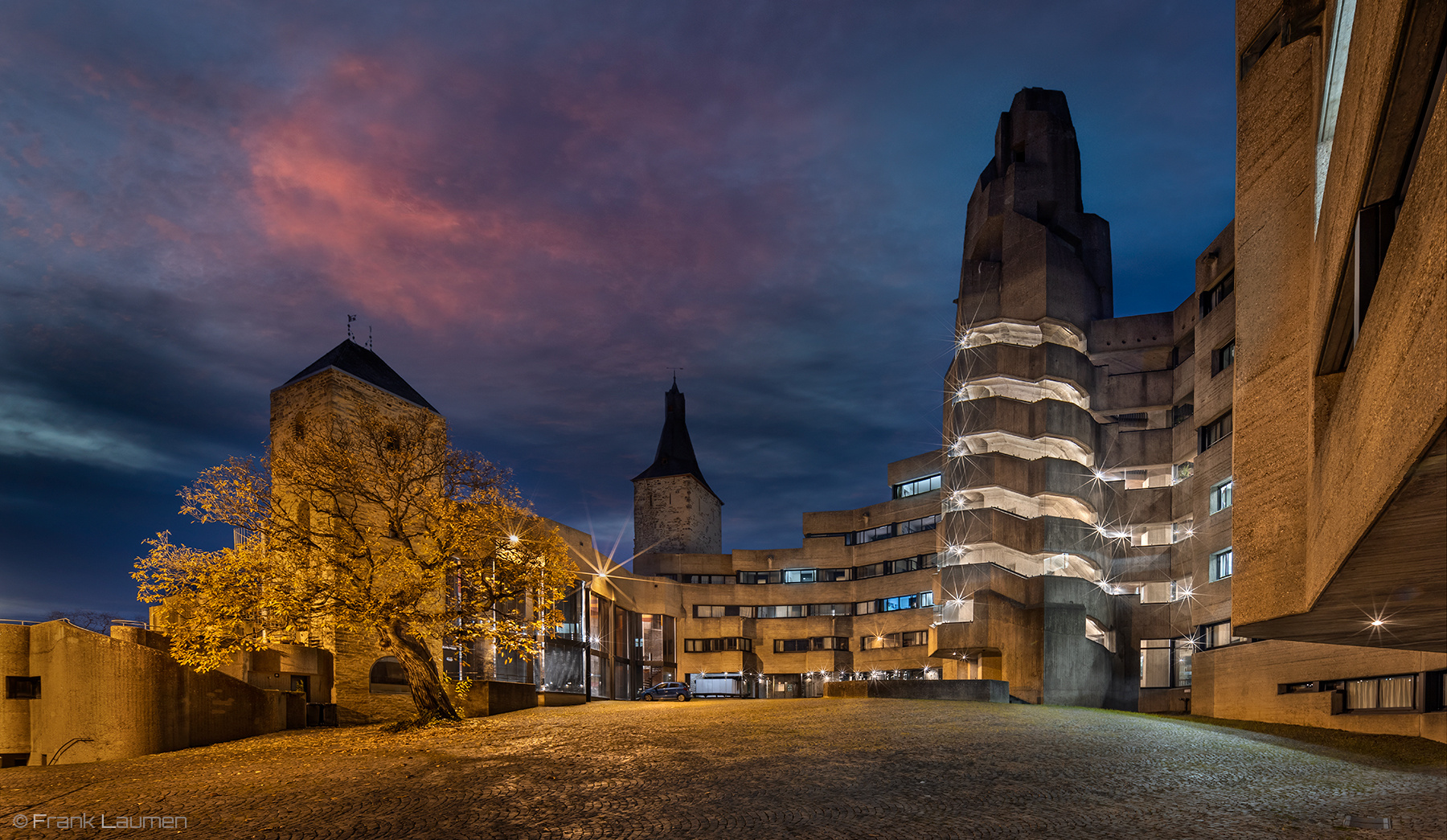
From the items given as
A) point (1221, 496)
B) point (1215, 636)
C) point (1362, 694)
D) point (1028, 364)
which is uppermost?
point (1028, 364)

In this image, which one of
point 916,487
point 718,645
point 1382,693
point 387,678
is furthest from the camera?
point 718,645

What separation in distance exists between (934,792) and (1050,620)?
30.7 m

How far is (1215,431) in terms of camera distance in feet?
115

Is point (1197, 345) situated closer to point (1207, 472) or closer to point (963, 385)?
point (1207, 472)

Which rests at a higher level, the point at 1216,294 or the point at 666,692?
the point at 1216,294

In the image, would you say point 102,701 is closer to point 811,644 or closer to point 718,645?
point 718,645

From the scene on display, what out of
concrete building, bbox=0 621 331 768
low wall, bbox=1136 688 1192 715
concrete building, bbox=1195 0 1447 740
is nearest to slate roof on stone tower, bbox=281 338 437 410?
concrete building, bbox=0 621 331 768

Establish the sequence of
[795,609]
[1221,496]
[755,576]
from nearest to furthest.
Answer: [1221,496]
[795,609]
[755,576]

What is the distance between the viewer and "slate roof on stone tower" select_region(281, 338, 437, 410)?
103ft

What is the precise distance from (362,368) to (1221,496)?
115 feet

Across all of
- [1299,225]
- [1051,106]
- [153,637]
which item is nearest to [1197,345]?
[1051,106]

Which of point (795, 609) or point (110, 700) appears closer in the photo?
point (110, 700)

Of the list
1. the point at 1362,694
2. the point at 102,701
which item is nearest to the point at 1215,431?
the point at 1362,694

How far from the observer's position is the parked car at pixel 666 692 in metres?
41.8
